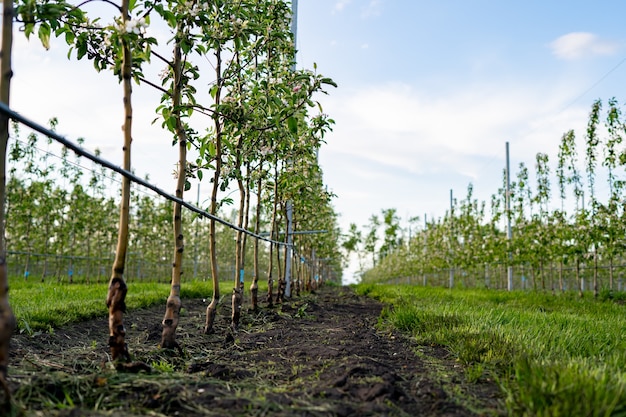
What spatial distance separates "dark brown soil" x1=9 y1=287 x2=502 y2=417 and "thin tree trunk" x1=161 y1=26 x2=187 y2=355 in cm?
18

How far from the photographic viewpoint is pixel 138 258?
26781 mm

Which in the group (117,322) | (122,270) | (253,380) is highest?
(122,270)

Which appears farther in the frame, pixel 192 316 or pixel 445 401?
pixel 192 316

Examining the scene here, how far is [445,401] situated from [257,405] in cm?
109

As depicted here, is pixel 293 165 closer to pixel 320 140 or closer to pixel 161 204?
pixel 320 140

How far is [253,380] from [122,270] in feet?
3.99

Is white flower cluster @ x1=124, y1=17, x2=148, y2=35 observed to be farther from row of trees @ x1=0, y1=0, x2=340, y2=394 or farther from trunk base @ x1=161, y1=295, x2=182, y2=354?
trunk base @ x1=161, y1=295, x2=182, y2=354

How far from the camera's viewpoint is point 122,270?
135 inches

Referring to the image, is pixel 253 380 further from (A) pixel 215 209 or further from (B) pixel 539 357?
(A) pixel 215 209

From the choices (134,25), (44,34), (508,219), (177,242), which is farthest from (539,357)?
(508,219)

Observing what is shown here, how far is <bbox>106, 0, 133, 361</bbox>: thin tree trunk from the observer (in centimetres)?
337

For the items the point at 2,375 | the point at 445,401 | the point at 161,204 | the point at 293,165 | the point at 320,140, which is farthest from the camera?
the point at 161,204

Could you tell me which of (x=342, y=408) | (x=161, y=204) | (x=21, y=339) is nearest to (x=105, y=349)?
(x=21, y=339)

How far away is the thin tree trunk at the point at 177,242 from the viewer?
14.4 feet
